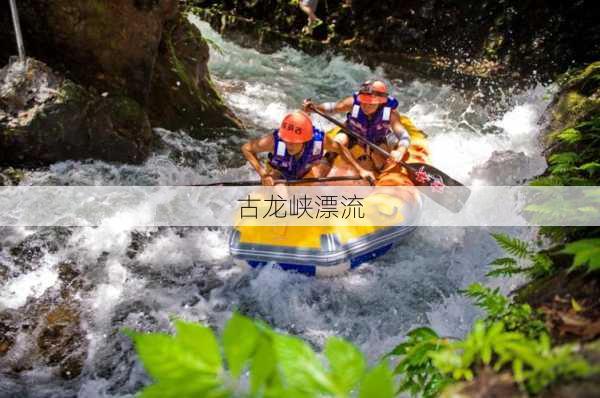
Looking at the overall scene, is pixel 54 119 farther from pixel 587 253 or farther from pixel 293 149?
pixel 587 253

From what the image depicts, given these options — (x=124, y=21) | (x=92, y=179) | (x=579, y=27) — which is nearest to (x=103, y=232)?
(x=92, y=179)

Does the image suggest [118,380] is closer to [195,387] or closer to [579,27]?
[195,387]

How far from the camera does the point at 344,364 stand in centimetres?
96

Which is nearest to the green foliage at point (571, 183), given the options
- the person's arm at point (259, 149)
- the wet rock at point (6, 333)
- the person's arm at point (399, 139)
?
the person's arm at point (399, 139)

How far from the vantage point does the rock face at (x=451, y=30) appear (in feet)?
33.4

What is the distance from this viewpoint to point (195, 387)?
842 millimetres

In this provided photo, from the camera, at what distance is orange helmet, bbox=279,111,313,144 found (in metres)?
5.12

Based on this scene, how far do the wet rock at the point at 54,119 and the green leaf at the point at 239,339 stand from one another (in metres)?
5.86

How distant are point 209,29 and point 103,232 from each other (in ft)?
26.7

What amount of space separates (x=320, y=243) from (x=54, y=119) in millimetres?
3625

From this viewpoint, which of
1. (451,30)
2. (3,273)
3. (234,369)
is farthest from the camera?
(451,30)

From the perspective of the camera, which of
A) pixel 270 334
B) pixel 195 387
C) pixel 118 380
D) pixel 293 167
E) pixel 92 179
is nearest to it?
pixel 195 387

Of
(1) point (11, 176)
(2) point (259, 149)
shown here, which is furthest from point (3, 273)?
(2) point (259, 149)

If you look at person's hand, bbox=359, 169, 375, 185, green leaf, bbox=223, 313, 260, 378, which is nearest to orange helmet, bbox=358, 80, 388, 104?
person's hand, bbox=359, 169, 375, 185
